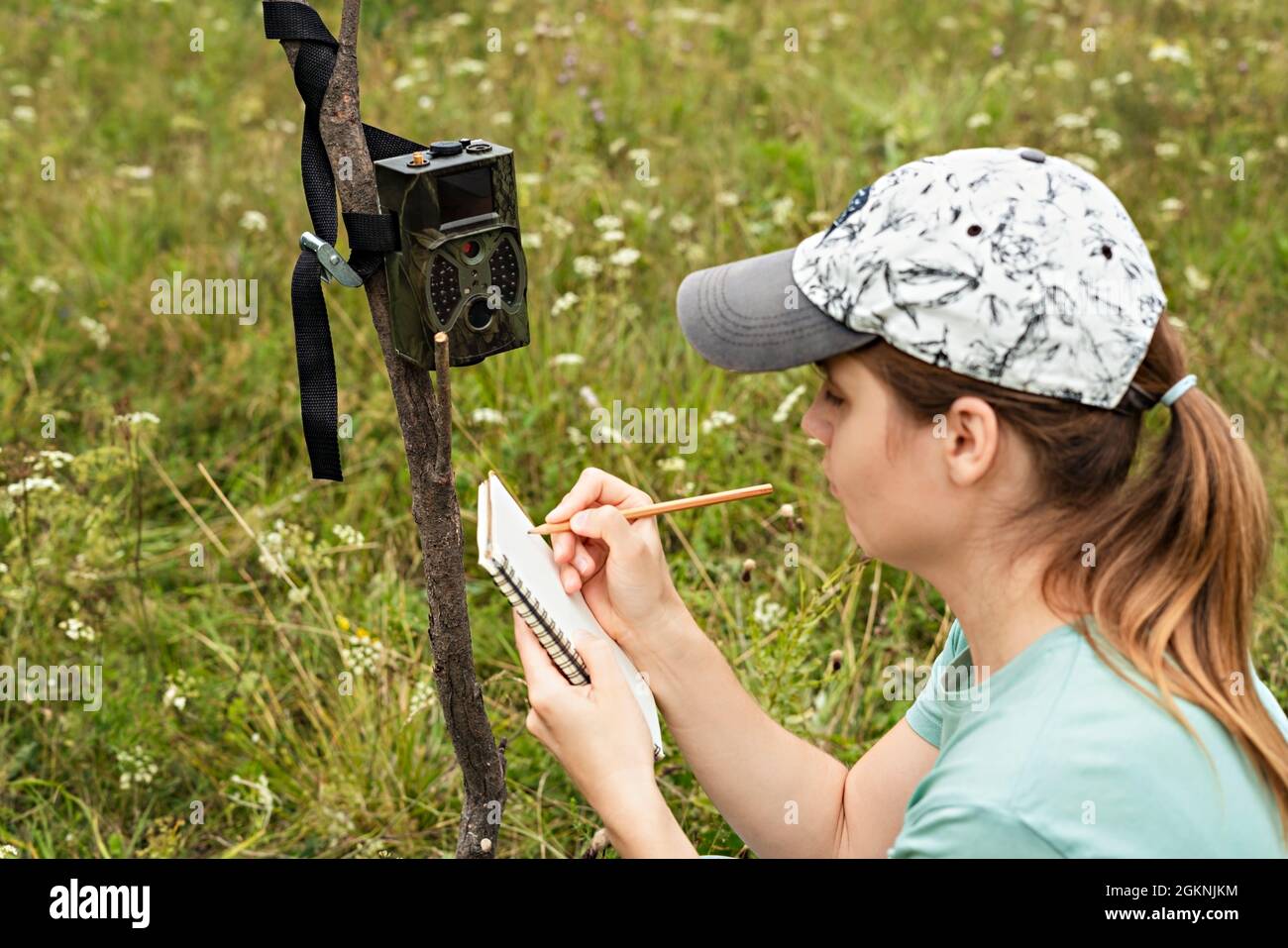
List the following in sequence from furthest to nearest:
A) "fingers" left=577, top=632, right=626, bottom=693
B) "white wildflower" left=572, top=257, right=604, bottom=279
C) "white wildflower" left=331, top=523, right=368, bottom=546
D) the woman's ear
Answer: "white wildflower" left=572, top=257, right=604, bottom=279 → "white wildflower" left=331, top=523, right=368, bottom=546 → "fingers" left=577, top=632, right=626, bottom=693 → the woman's ear

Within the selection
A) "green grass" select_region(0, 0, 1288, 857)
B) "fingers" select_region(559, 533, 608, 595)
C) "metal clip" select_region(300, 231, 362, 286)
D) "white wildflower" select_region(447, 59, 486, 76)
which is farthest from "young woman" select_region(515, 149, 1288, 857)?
"white wildflower" select_region(447, 59, 486, 76)

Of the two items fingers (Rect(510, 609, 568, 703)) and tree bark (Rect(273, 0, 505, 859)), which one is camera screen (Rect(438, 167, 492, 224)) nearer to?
tree bark (Rect(273, 0, 505, 859))

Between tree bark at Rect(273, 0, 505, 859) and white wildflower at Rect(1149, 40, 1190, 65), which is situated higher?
white wildflower at Rect(1149, 40, 1190, 65)

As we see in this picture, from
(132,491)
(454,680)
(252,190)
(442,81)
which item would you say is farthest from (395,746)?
(442,81)

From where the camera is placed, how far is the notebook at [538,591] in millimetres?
1406

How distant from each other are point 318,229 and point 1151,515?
928 millimetres

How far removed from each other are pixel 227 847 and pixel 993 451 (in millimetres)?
1596

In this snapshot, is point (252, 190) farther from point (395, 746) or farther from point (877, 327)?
point (877, 327)

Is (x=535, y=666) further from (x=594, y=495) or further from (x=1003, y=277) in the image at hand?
(x=1003, y=277)

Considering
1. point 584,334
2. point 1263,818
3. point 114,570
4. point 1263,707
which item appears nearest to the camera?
point 1263,818

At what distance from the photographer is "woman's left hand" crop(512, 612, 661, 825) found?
4.71ft

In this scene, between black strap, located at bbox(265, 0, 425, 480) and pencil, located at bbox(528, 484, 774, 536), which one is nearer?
black strap, located at bbox(265, 0, 425, 480)

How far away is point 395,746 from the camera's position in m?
2.36

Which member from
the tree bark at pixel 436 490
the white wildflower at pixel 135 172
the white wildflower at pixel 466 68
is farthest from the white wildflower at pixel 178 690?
the white wildflower at pixel 466 68
